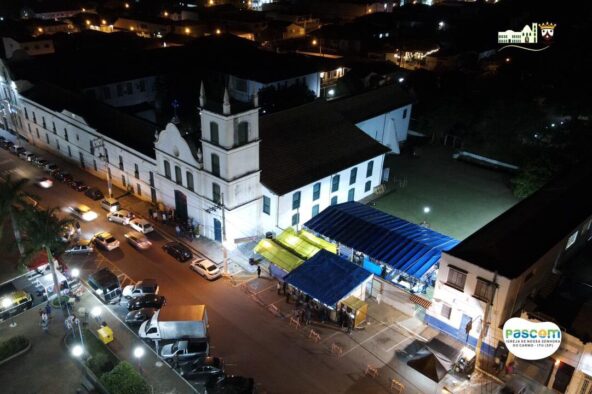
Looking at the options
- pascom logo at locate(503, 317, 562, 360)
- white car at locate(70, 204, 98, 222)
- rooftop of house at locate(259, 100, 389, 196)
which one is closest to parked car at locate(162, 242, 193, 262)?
rooftop of house at locate(259, 100, 389, 196)

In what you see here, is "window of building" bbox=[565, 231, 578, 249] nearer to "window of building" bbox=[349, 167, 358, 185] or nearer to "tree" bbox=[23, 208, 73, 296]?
"window of building" bbox=[349, 167, 358, 185]

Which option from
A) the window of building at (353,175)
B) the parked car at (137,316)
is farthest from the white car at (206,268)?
the window of building at (353,175)

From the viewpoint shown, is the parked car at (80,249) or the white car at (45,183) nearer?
the parked car at (80,249)

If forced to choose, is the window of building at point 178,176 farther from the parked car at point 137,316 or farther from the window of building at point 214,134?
the parked car at point 137,316

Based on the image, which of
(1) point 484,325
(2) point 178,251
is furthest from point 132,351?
(1) point 484,325

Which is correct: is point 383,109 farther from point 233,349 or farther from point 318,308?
point 233,349

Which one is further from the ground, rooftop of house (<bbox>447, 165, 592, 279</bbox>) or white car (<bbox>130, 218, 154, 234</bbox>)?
rooftop of house (<bbox>447, 165, 592, 279</bbox>)
